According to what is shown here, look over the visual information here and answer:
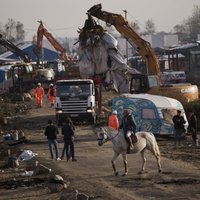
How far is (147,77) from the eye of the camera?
4322 cm

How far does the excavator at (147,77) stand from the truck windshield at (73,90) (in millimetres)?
3921

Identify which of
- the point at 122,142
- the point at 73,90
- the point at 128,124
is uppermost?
the point at 73,90

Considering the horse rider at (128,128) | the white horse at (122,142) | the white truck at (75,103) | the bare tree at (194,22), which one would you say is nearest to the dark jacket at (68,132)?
the white horse at (122,142)

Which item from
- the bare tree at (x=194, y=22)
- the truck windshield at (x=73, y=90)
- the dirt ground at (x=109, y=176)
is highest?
the bare tree at (x=194, y=22)

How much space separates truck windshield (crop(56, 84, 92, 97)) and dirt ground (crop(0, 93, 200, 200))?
6.66 m

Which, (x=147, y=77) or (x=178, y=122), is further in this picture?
(x=147, y=77)

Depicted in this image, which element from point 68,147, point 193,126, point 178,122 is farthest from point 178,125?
point 68,147

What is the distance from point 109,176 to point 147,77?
73.4 feet

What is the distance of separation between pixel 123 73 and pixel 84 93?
706 centimetres

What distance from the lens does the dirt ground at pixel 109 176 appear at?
59.5 feet

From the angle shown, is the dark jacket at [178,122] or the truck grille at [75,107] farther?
the truck grille at [75,107]

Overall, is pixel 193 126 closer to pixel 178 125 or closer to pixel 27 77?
pixel 178 125

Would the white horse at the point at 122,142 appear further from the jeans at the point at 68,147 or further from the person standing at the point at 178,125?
the person standing at the point at 178,125

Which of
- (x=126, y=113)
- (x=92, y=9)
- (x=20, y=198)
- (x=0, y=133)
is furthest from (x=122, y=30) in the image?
(x=20, y=198)
